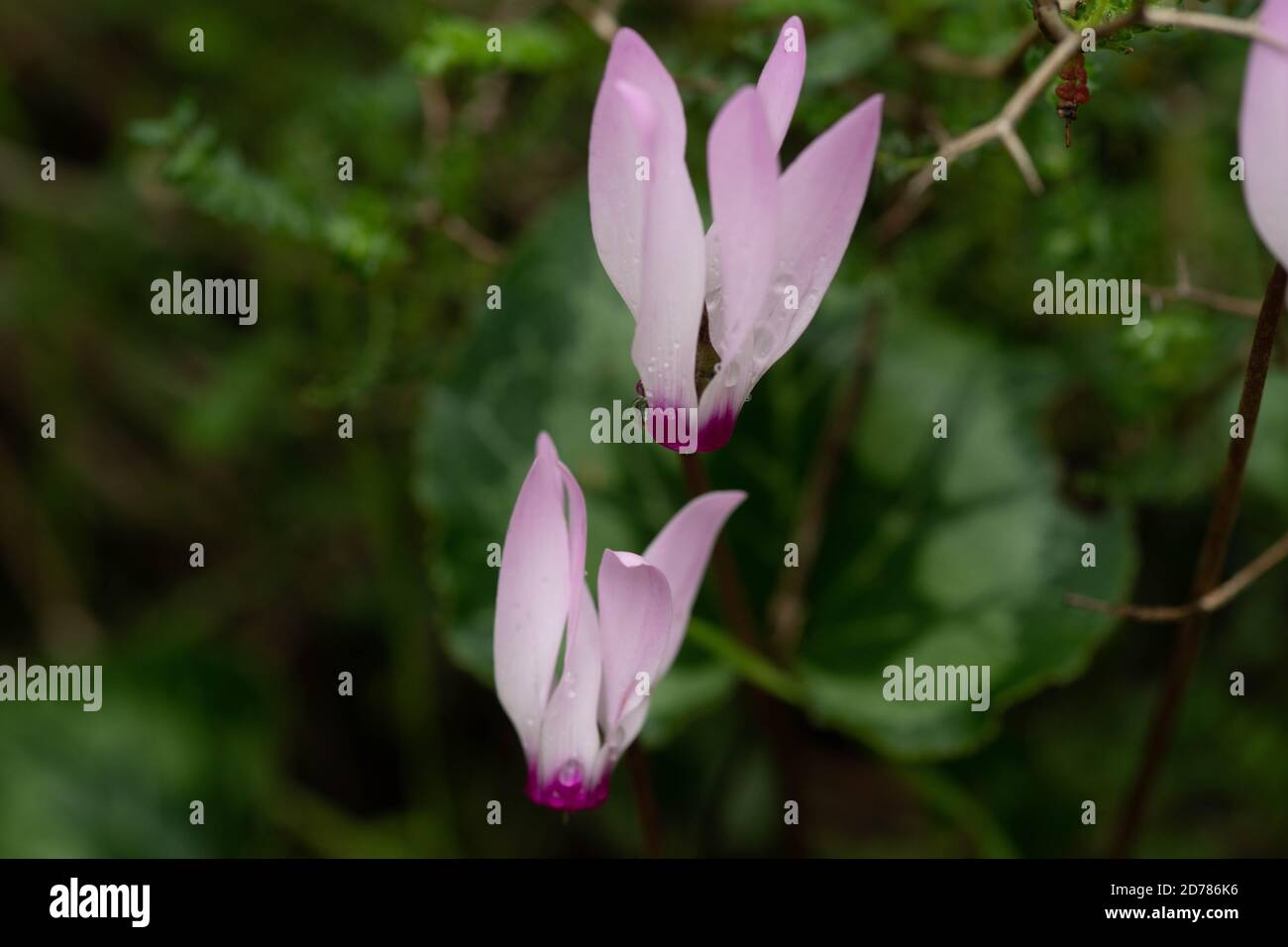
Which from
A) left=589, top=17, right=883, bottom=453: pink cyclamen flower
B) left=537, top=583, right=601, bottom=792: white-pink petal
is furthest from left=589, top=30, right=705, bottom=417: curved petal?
left=537, top=583, right=601, bottom=792: white-pink petal

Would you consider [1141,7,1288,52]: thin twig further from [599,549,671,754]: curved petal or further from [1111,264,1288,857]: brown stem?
[599,549,671,754]: curved petal

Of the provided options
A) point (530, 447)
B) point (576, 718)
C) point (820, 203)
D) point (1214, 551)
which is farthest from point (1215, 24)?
point (530, 447)

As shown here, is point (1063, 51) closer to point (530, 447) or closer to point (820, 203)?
point (820, 203)

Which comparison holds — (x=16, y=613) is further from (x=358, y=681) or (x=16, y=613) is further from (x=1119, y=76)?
(x=1119, y=76)

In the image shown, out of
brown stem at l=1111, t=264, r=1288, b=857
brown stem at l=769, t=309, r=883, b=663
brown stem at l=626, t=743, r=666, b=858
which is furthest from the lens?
brown stem at l=769, t=309, r=883, b=663

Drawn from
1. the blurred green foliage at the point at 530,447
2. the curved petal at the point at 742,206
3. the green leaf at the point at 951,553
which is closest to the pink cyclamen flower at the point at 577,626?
the curved petal at the point at 742,206

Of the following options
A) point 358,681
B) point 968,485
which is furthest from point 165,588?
point 968,485
